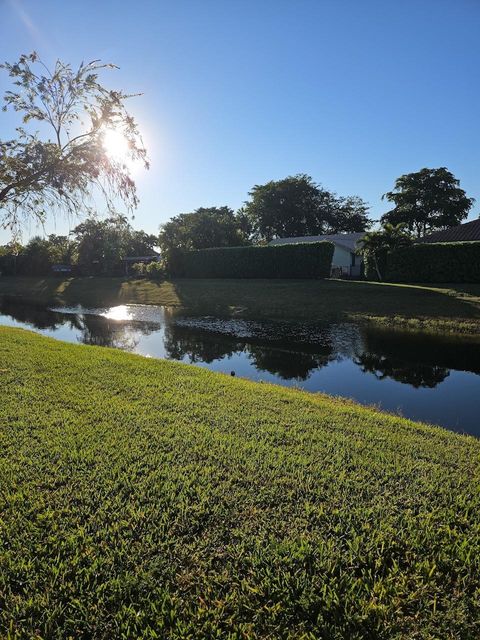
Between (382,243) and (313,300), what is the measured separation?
897 centimetres

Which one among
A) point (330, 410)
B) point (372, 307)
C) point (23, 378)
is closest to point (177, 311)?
point (372, 307)

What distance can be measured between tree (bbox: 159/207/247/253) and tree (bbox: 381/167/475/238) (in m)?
24.7

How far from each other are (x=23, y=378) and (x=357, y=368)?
8189mm

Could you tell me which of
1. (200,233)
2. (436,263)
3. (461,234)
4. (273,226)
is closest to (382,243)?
(436,263)

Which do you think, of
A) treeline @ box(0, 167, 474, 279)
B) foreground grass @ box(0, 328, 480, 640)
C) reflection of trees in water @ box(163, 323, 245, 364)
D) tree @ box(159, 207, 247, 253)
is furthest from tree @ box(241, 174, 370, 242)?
foreground grass @ box(0, 328, 480, 640)

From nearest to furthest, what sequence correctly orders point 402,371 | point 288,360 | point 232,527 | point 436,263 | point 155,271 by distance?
point 232,527, point 402,371, point 288,360, point 436,263, point 155,271

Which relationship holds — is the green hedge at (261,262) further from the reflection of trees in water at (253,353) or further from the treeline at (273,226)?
the reflection of trees in water at (253,353)

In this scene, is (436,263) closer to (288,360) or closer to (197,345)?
(288,360)

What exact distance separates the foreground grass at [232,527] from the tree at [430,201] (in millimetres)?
53132

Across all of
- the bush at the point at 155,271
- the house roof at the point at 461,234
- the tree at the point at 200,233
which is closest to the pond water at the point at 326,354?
the house roof at the point at 461,234

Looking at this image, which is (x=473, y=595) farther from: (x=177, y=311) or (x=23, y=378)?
(x=177, y=311)

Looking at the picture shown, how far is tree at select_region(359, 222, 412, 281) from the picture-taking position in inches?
1030

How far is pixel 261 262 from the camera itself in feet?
106

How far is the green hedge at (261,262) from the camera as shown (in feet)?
96.2
